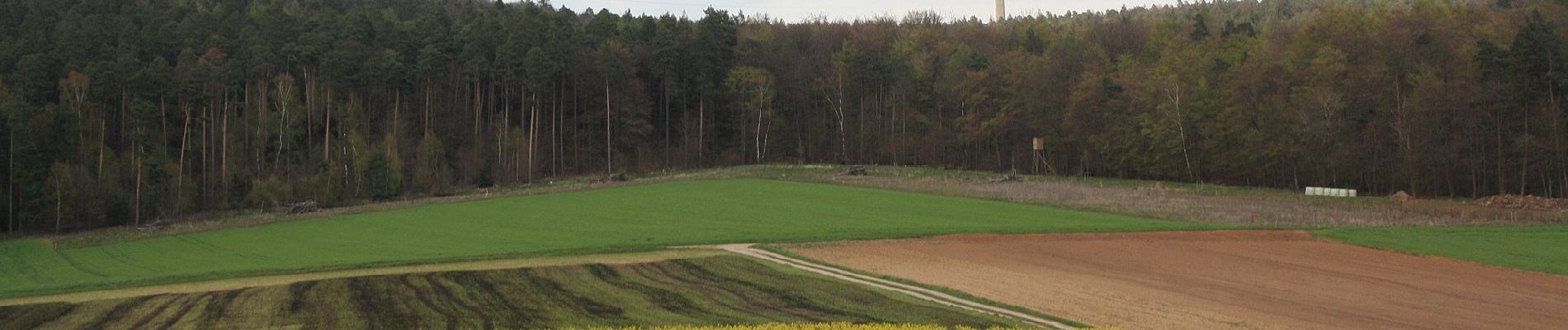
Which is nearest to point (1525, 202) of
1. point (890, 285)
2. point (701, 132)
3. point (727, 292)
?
point (890, 285)

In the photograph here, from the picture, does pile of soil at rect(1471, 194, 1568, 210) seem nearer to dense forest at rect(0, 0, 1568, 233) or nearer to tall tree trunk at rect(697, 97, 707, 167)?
dense forest at rect(0, 0, 1568, 233)

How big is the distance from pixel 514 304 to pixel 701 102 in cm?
7907

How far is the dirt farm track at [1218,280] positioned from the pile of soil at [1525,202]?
18621mm

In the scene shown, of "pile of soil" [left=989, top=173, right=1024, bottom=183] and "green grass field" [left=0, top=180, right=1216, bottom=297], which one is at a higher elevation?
"pile of soil" [left=989, top=173, right=1024, bottom=183]

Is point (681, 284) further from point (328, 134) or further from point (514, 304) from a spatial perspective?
point (328, 134)

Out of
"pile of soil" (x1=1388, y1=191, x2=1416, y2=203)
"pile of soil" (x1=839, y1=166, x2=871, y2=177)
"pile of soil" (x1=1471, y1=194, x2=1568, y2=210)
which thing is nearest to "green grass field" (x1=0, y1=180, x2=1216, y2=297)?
"pile of soil" (x1=839, y1=166, x2=871, y2=177)

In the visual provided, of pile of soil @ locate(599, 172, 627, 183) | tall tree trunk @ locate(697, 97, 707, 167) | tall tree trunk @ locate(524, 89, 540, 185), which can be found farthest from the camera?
tall tree trunk @ locate(697, 97, 707, 167)

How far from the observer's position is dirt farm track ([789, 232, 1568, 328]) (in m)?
21.7

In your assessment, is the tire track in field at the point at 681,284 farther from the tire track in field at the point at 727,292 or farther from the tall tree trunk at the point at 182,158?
the tall tree trunk at the point at 182,158

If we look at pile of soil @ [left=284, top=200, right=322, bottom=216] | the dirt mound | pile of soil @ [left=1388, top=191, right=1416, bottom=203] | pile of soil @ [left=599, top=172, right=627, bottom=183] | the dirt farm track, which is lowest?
the dirt farm track

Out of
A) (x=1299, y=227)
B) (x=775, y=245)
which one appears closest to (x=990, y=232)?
(x=775, y=245)

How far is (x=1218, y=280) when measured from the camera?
1073 inches

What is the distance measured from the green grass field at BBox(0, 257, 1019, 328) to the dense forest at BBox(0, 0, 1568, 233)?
4580cm

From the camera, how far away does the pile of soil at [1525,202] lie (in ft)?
162
